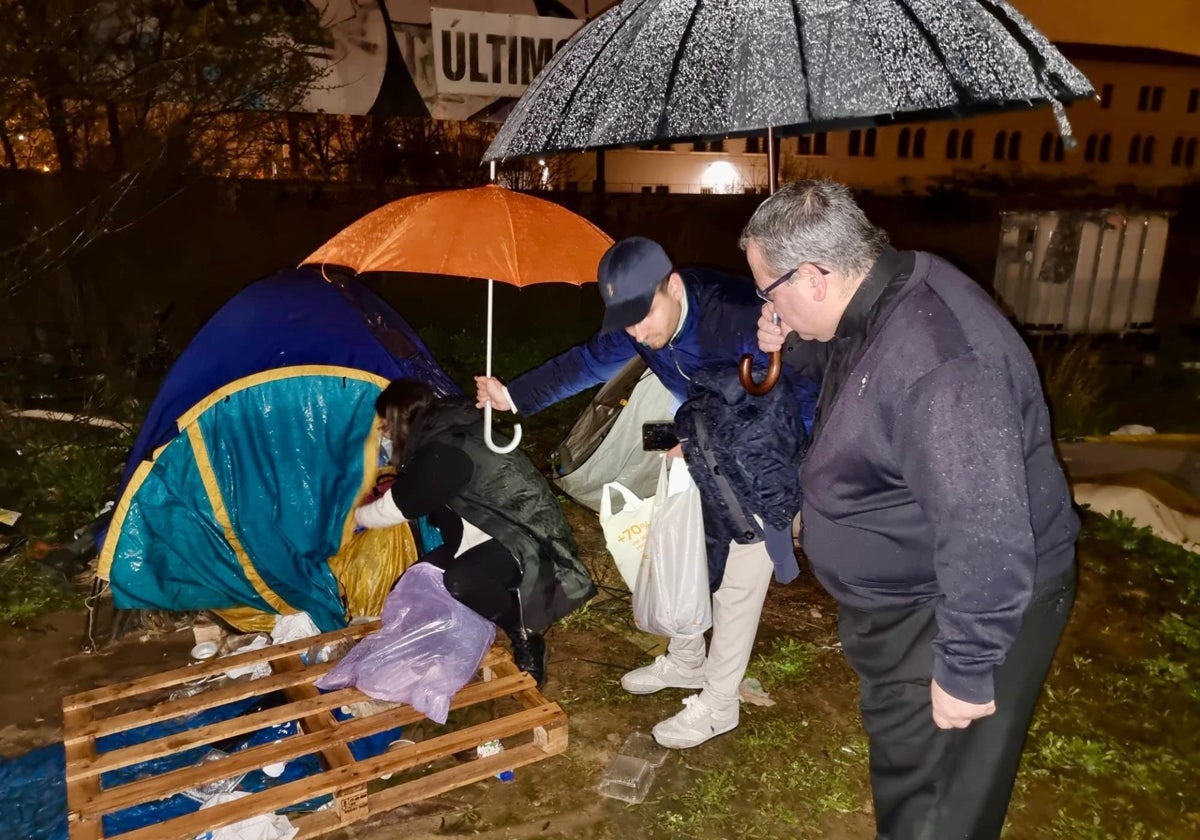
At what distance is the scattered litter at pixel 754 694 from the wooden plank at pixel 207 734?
1.54 meters

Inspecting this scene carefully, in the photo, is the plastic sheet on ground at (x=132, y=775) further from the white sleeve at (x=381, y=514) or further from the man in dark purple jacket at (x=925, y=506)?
the man in dark purple jacket at (x=925, y=506)

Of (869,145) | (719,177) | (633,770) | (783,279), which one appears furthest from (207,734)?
(869,145)

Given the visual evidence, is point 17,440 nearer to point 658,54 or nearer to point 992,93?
point 658,54

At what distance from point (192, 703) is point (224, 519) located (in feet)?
3.06

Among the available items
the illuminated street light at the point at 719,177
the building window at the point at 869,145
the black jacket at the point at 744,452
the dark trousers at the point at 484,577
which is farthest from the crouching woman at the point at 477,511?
the building window at the point at 869,145

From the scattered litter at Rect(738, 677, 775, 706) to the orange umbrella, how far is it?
146 cm

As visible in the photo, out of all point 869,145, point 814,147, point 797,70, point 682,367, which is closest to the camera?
point 797,70

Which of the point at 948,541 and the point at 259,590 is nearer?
the point at 948,541

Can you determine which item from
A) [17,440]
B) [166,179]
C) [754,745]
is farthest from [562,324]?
[754,745]

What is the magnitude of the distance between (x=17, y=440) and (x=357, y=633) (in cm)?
363

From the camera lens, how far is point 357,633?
3152mm

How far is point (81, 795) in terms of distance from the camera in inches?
91.4

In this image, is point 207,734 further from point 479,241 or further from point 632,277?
point 632,277

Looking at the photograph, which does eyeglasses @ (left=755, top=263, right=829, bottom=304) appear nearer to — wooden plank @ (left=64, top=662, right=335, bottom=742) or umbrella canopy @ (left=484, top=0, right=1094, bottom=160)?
umbrella canopy @ (left=484, top=0, right=1094, bottom=160)
